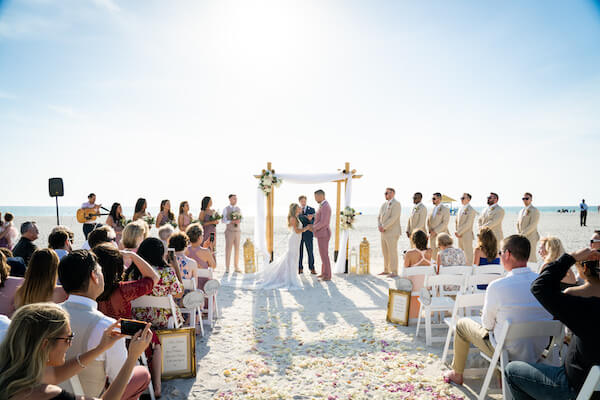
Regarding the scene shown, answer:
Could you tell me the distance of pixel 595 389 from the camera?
1775 millimetres

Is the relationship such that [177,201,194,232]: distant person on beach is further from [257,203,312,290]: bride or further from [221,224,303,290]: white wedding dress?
[257,203,312,290]: bride

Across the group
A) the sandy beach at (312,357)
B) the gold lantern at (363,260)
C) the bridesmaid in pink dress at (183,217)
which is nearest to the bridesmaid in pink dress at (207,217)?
the bridesmaid in pink dress at (183,217)

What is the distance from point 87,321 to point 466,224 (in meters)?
9.27

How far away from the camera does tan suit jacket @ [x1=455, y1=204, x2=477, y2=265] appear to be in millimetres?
9227

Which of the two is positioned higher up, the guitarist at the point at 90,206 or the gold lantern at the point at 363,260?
the guitarist at the point at 90,206

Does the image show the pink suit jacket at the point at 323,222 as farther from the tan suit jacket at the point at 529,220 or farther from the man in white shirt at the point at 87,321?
the man in white shirt at the point at 87,321

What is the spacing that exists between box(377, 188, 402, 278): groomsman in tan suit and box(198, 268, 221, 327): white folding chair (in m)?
5.28

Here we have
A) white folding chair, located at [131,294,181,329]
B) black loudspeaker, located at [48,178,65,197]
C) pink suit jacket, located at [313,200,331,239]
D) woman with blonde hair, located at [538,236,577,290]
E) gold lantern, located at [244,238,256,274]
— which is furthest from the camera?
gold lantern, located at [244,238,256,274]

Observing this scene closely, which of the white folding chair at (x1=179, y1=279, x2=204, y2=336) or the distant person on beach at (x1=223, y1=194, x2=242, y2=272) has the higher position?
the distant person on beach at (x1=223, y1=194, x2=242, y2=272)

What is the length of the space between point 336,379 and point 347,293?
3845 mm

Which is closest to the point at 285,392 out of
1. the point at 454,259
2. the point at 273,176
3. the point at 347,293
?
the point at 454,259

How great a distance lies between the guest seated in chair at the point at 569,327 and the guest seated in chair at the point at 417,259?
2.67 m

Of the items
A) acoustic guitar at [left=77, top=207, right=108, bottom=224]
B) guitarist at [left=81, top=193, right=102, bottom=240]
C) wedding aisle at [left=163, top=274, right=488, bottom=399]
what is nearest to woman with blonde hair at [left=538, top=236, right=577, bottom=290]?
wedding aisle at [left=163, top=274, right=488, bottom=399]

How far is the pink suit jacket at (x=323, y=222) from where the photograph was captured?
28.9ft
